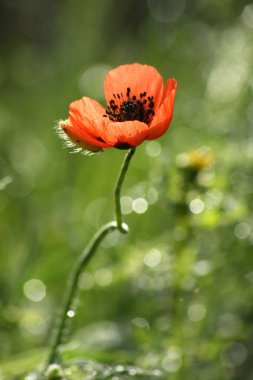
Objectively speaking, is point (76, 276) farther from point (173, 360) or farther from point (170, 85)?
point (173, 360)

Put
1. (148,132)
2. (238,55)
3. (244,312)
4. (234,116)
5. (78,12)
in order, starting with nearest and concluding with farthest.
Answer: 1. (148,132)
2. (244,312)
3. (234,116)
4. (238,55)
5. (78,12)

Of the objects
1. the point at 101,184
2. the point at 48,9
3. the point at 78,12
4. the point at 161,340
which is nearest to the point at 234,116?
the point at 101,184

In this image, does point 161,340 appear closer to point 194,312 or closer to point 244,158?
point 194,312

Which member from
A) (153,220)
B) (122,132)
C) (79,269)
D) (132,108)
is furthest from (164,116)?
(153,220)

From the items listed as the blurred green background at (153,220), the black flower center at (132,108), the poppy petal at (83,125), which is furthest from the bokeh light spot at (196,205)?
the poppy petal at (83,125)

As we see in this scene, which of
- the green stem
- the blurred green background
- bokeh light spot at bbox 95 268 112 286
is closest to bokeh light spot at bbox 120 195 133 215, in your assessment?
the blurred green background

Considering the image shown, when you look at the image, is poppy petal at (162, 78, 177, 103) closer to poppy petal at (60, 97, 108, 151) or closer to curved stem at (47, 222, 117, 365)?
poppy petal at (60, 97, 108, 151)

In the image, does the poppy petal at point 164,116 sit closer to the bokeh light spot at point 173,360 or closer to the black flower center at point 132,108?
the black flower center at point 132,108
